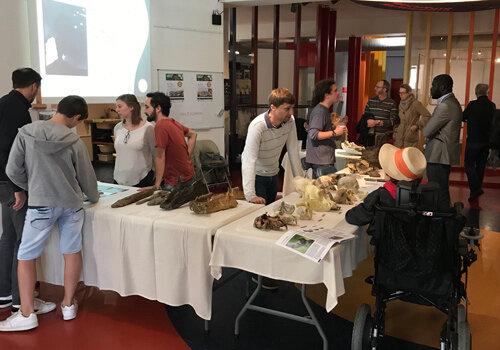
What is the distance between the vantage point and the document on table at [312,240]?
2.18 metres

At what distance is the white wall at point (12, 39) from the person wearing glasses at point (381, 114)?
11.4 ft

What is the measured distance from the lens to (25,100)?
2.83m

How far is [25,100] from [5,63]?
1.08 meters

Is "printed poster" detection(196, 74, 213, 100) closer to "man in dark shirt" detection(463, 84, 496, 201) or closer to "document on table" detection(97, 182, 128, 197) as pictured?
"document on table" detection(97, 182, 128, 197)

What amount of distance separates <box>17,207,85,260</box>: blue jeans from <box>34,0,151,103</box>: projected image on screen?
1.52 meters

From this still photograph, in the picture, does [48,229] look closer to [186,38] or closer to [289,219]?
[289,219]

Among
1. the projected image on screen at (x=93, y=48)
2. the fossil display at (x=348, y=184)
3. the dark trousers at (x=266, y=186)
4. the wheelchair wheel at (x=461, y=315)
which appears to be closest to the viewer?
the wheelchair wheel at (x=461, y=315)

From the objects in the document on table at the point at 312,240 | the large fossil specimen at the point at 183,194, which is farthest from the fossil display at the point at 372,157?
the document on table at the point at 312,240

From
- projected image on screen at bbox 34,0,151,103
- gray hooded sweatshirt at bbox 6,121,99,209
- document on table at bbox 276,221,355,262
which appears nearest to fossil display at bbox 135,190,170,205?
gray hooded sweatshirt at bbox 6,121,99,209

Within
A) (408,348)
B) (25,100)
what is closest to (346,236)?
(408,348)

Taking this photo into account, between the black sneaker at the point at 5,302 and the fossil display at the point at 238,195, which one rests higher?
the fossil display at the point at 238,195

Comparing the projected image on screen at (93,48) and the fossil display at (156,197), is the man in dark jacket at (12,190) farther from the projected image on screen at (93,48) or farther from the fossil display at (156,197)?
the projected image on screen at (93,48)

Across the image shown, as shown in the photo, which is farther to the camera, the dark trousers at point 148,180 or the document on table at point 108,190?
the dark trousers at point 148,180

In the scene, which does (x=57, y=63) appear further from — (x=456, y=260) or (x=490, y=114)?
(x=490, y=114)
